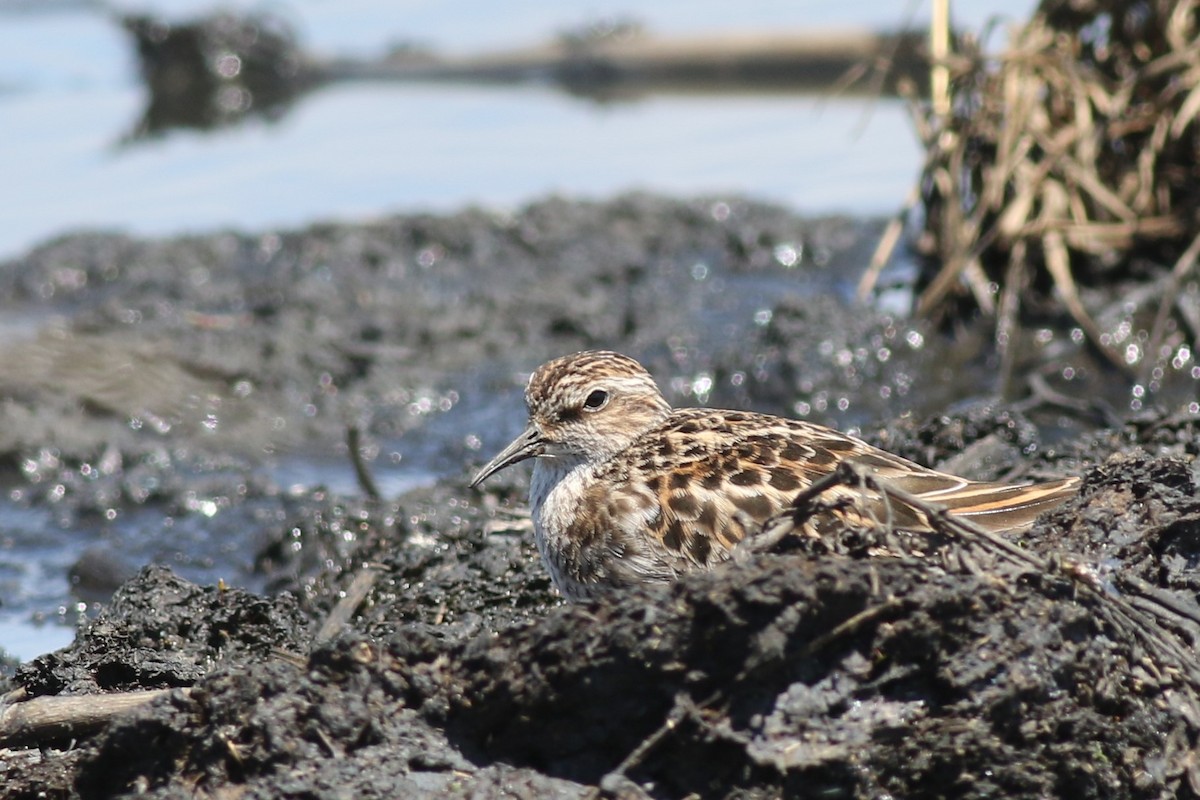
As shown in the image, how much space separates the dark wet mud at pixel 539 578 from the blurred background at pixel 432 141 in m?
1.59

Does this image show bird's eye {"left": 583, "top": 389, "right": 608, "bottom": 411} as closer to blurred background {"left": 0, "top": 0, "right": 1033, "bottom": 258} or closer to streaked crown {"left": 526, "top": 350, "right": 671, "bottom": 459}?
streaked crown {"left": 526, "top": 350, "right": 671, "bottom": 459}

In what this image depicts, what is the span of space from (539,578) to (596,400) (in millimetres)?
641

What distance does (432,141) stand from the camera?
42.8 ft

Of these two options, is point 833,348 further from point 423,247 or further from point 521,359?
point 423,247

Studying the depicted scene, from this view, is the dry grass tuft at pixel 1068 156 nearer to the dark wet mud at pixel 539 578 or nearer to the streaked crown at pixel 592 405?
the dark wet mud at pixel 539 578

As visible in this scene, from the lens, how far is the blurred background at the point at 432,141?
37.5 ft

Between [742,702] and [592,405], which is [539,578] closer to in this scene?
[592,405]

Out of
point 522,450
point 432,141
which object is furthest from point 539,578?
point 432,141

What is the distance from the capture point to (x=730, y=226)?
10.2 metres

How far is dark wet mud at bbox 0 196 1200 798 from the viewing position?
3.62 m

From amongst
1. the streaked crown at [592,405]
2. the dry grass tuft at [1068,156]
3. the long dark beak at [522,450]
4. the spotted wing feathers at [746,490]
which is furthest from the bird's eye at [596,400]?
the dry grass tuft at [1068,156]

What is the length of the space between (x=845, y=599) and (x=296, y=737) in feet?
4.35

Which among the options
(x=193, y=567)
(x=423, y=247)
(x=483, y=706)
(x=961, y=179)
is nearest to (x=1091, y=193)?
(x=961, y=179)

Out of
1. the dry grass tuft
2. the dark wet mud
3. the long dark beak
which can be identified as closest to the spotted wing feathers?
the dark wet mud
